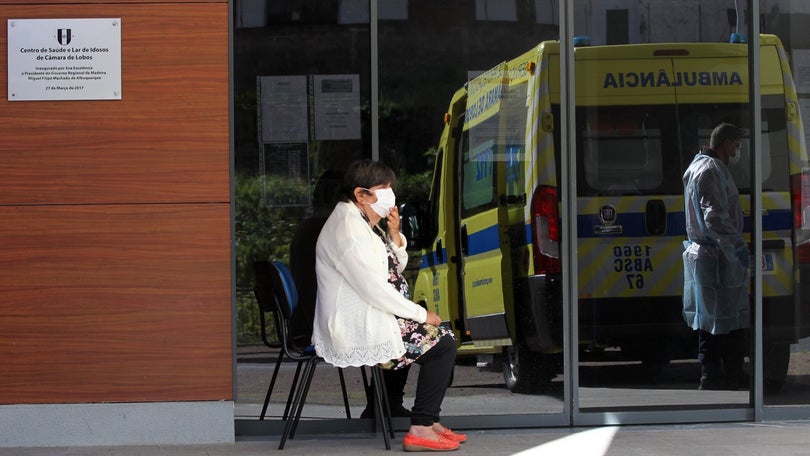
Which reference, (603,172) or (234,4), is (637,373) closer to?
(603,172)

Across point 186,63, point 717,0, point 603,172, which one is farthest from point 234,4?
point 717,0

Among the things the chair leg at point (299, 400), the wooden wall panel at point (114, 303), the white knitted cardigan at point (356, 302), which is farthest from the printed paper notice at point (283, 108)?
the chair leg at point (299, 400)

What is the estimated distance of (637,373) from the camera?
22.6ft

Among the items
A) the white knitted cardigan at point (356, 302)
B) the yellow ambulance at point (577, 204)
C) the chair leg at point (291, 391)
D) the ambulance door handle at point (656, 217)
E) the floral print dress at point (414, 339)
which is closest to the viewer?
the white knitted cardigan at point (356, 302)

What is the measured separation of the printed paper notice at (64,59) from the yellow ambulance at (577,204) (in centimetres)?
183

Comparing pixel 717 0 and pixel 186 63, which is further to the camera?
pixel 717 0

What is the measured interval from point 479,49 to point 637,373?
2.08 meters

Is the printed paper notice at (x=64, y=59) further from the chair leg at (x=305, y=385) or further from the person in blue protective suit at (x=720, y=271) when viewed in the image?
the person in blue protective suit at (x=720, y=271)

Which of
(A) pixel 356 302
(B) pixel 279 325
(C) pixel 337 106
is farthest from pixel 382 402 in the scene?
(C) pixel 337 106

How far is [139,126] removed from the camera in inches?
243

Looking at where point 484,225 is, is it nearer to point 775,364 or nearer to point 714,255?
point 714,255

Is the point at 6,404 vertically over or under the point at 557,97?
under

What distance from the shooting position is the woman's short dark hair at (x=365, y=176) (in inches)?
235

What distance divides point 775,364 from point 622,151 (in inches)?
62.1
